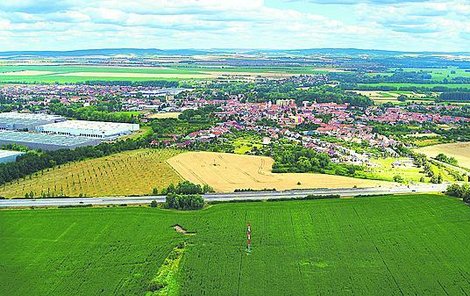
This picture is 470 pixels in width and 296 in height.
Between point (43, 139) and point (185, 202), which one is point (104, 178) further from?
point (43, 139)

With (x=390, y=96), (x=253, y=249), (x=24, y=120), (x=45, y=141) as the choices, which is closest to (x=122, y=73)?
(x=390, y=96)

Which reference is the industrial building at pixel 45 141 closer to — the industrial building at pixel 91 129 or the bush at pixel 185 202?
the industrial building at pixel 91 129

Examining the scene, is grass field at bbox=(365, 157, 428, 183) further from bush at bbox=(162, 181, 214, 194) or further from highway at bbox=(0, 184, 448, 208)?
bush at bbox=(162, 181, 214, 194)

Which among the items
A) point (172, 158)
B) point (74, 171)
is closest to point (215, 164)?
point (172, 158)

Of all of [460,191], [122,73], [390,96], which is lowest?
[122,73]

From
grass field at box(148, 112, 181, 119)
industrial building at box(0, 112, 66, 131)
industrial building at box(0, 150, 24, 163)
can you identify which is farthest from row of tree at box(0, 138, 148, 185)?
grass field at box(148, 112, 181, 119)

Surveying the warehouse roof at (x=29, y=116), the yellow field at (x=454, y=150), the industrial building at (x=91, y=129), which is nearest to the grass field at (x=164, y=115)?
the industrial building at (x=91, y=129)
